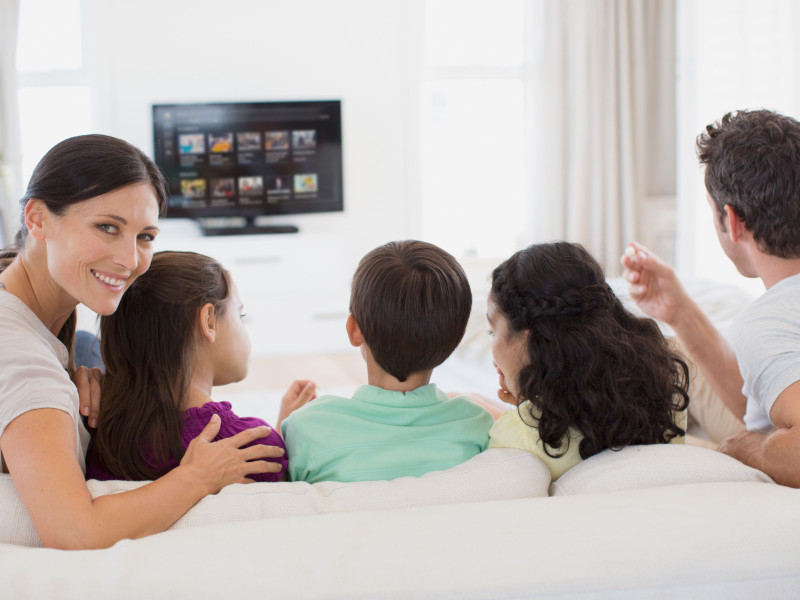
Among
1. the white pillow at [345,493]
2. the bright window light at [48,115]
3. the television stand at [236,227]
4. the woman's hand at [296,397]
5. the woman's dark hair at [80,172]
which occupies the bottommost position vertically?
the woman's hand at [296,397]

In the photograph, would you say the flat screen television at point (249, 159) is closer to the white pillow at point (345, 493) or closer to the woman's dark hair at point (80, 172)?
the woman's dark hair at point (80, 172)

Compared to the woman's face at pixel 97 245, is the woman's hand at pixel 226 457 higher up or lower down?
lower down

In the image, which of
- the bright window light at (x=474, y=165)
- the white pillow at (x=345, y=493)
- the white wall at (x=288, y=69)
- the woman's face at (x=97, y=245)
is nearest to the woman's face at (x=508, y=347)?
the white pillow at (x=345, y=493)

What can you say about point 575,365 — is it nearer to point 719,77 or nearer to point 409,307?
point 409,307

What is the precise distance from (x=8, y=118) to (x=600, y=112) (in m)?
3.85

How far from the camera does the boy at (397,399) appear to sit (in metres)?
1.15

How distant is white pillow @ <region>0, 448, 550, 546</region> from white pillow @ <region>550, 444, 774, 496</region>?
6cm

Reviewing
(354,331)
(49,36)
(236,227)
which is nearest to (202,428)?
(354,331)

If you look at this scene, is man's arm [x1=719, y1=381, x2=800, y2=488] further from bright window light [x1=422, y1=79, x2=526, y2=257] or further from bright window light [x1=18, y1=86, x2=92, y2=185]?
bright window light [x1=18, y1=86, x2=92, y2=185]

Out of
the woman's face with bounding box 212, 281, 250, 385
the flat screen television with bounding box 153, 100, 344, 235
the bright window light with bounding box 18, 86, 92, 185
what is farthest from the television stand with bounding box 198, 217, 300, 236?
the woman's face with bounding box 212, 281, 250, 385

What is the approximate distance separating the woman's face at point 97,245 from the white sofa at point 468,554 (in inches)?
14.8

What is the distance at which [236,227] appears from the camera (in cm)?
516

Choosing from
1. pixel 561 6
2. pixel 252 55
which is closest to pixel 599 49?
pixel 561 6

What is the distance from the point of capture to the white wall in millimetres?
5109
